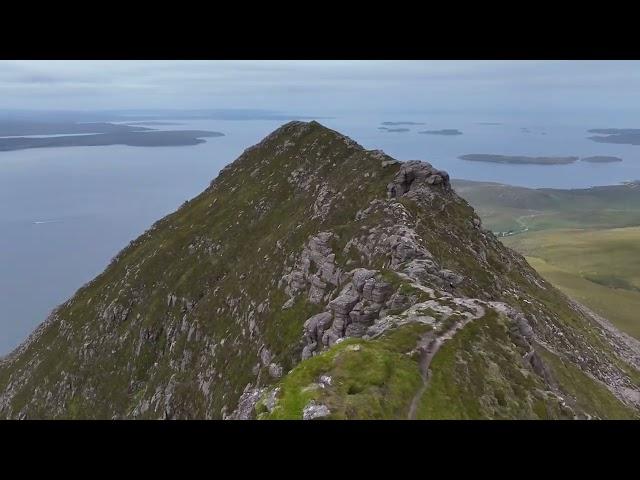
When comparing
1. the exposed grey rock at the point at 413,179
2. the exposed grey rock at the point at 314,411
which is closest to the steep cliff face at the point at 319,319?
the exposed grey rock at the point at 314,411

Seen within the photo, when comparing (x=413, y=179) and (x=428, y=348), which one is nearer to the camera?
(x=428, y=348)

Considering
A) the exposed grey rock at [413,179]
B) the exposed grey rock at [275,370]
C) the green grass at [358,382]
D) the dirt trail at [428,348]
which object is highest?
the exposed grey rock at [413,179]

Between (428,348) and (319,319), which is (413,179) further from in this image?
(428,348)

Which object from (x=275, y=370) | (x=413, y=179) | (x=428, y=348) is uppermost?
(x=413, y=179)

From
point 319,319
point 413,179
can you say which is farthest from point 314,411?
point 413,179

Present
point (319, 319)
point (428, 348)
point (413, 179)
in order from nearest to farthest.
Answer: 1. point (428, 348)
2. point (319, 319)
3. point (413, 179)

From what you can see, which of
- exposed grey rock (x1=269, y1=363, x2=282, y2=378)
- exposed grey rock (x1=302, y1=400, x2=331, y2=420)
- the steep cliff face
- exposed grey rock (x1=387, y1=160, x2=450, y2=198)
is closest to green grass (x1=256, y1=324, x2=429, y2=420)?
the steep cliff face

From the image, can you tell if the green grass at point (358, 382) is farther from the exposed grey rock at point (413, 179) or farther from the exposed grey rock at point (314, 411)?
the exposed grey rock at point (413, 179)
